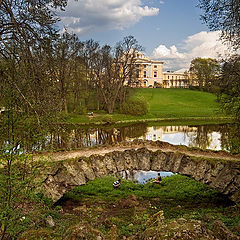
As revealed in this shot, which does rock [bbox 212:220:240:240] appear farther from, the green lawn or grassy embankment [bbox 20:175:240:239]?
the green lawn

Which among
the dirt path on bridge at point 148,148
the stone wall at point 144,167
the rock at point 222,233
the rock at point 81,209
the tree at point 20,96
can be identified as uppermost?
the tree at point 20,96

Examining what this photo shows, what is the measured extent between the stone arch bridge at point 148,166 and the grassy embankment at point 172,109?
25.5 ft

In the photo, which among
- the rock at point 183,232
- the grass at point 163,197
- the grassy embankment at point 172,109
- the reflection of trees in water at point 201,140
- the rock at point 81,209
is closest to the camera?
the rock at point 183,232

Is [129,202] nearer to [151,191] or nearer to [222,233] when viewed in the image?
[151,191]

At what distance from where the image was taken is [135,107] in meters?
42.8

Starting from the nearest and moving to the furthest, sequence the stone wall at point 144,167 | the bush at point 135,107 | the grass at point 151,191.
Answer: the stone wall at point 144,167
the grass at point 151,191
the bush at point 135,107

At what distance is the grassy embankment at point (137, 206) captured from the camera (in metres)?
7.84

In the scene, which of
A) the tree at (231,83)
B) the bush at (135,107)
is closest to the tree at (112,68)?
the bush at (135,107)

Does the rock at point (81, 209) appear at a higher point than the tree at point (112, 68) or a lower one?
lower

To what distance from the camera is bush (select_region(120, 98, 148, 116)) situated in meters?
42.9

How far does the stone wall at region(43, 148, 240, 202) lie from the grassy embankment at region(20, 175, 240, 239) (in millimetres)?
889

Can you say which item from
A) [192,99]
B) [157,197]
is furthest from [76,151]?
[192,99]

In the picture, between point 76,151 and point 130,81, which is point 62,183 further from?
point 130,81

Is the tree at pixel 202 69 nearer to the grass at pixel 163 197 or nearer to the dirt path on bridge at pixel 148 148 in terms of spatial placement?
the dirt path on bridge at pixel 148 148
